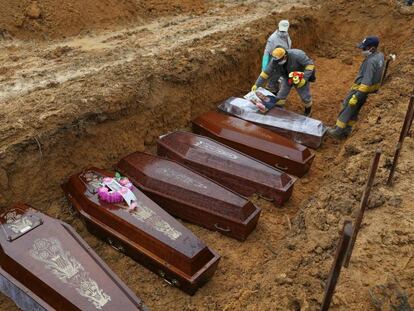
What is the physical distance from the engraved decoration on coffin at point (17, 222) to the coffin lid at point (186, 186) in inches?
61.4

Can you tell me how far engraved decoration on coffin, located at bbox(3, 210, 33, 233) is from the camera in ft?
13.6

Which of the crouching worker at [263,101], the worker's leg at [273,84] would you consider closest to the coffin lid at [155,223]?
the crouching worker at [263,101]

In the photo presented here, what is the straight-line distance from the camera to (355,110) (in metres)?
7.50

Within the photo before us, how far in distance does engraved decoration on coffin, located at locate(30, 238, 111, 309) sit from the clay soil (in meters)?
0.85

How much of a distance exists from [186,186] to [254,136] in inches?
69.4

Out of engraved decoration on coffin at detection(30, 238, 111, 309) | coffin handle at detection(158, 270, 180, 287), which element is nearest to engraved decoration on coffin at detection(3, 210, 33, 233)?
engraved decoration on coffin at detection(30, 238, 111, 309)

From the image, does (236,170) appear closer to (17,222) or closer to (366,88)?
(17,222)

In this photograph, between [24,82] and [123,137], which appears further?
[24,82]

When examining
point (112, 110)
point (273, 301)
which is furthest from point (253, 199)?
point (112, 110)

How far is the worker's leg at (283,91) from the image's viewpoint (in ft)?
26.4

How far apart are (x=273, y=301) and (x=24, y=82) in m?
5.84

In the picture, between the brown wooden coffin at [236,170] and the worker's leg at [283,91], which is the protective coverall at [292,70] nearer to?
the worker's leg at [283,91]

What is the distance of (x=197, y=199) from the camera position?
5184 mm

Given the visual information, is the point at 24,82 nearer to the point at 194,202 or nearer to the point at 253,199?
the point at 194,202
